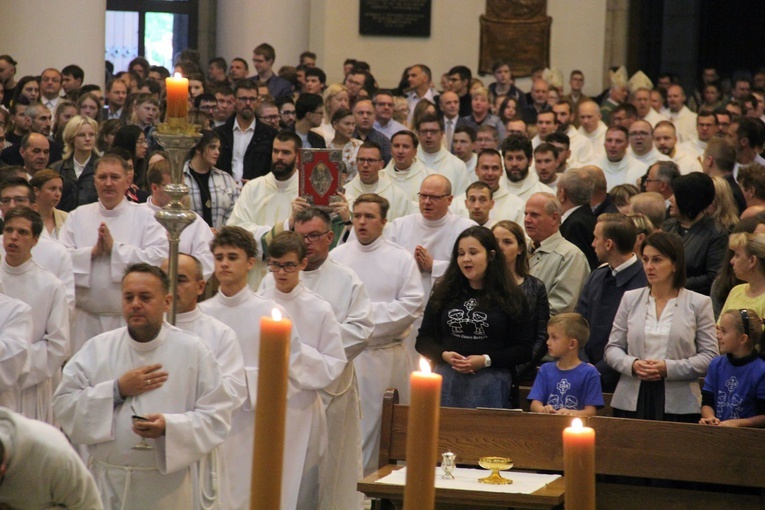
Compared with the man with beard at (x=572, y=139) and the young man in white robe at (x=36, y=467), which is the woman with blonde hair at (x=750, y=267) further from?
the man with beard at (x=572, y=139)

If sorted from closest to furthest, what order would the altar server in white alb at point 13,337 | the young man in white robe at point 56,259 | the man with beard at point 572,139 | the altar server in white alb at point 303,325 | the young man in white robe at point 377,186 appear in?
1. the altar server in white alb at point 13,337
2. the altar server in white alb at point 303,325
3. the young man in white robe at point 56,259
4. the young man in white robe at point 377,186
5. the man with beard at point 572,139

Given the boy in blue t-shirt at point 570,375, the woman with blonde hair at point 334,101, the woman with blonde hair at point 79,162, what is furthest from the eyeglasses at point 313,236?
the woman with blonde hair at point 334,101

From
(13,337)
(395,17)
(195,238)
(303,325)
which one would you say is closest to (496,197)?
(195,238)

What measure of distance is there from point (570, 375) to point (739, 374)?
0.92 meters

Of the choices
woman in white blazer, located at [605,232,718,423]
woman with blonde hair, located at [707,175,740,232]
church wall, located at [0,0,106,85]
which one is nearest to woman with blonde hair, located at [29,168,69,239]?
woman in white blazer, located at [605,232,718,423]

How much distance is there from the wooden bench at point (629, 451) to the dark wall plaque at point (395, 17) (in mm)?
14898

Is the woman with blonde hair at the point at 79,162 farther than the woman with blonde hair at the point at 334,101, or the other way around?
the woman with blonde hair at the point at 334,101

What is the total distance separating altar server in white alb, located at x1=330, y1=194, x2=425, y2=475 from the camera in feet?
28.1

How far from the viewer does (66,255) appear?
816 cm

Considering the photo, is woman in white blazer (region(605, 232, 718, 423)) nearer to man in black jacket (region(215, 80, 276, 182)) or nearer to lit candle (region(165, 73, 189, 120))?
lit candle (region(165, 73, 189, 120))

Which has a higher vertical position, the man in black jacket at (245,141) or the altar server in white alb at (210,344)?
the man in black jacket at (245,141)

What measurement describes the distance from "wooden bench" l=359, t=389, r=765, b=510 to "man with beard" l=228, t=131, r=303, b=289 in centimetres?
358

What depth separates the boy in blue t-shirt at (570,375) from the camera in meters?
7.01

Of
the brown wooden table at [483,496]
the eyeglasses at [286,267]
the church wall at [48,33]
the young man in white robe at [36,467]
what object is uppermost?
the church wall at [48,33]
